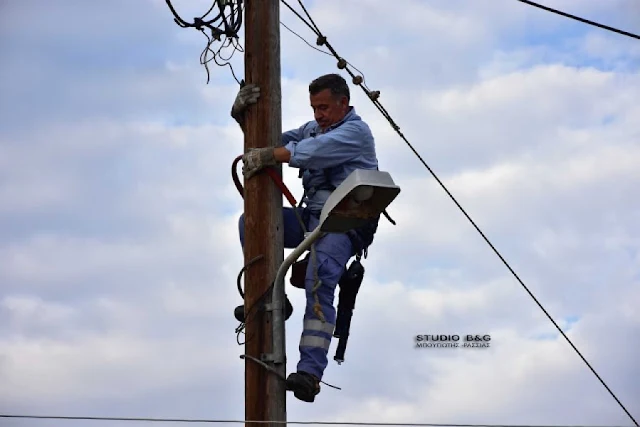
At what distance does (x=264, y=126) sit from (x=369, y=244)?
94cm

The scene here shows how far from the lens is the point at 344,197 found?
18.2 feet

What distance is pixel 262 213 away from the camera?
642 cm

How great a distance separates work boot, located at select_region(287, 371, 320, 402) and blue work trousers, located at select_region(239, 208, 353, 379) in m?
0.04

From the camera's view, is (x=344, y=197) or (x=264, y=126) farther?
(x=264, y=126)

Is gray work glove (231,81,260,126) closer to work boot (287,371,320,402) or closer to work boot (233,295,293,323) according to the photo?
work boot (233,295,293,323)

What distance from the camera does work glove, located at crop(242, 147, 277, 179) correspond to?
641cm

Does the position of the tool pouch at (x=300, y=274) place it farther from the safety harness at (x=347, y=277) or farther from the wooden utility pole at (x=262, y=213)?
the wooden utility pole at (x=262, y=213)

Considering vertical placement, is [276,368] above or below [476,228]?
below

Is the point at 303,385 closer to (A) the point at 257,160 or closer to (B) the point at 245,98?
(A) the point at 257,160

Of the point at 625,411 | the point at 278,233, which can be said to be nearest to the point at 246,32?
the point at 278,233

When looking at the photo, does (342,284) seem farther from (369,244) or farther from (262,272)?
(262,272)

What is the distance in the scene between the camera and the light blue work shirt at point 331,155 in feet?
21.1

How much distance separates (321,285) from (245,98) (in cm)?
114

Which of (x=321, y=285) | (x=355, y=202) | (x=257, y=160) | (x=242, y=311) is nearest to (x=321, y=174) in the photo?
(x=257, y=160)
